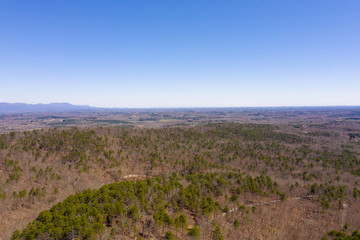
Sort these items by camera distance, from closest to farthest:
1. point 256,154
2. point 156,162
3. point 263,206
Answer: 1. point 263,206
2. point 156,162
3. point 256,154

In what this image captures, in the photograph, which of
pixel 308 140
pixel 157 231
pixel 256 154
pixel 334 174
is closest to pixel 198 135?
pixel 256 154

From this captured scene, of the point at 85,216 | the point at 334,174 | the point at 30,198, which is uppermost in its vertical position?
the point at 85,216

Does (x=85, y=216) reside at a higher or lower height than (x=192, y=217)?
higher

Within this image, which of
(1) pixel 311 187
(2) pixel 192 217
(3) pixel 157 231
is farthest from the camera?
(1) pixel 311 187

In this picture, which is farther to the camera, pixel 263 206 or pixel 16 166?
pixel 16 166

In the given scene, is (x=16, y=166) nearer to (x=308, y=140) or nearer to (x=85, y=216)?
(x=85, y=216)

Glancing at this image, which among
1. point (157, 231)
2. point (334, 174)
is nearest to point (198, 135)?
point (334, 174)
